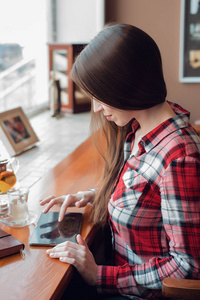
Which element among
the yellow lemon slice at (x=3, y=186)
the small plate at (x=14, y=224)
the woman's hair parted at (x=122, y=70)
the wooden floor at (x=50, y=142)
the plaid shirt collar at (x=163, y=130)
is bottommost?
the wooden floor at (x=50, y=142)

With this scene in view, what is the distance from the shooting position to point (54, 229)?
3.84 feet

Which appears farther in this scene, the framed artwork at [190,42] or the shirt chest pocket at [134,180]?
the framed artwork at [190,42]

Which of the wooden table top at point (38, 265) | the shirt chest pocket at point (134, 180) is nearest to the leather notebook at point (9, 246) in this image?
the wooden table top at point (38, 265)

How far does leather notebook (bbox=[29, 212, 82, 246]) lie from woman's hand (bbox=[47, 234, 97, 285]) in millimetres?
38

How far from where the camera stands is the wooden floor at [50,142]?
5.56 ft

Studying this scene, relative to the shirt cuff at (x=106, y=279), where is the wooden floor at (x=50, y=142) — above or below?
above

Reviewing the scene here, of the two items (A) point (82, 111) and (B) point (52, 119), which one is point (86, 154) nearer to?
(B) point (52, 119)

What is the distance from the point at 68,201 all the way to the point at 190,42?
1.90 metres

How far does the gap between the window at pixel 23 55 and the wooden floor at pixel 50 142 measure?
23 cm

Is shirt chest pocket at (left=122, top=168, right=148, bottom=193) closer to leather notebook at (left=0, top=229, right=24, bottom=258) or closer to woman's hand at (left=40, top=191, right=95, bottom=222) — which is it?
woman's hand at (left=40, top=191, right=95, bottom=222)

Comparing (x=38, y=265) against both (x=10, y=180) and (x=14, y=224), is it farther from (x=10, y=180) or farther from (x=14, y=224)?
(x=10, y=180)

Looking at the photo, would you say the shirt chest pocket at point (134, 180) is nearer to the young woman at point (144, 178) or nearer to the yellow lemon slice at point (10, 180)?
the young woman at point (144, 178)

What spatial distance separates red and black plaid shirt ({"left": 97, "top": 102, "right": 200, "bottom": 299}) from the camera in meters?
0.94

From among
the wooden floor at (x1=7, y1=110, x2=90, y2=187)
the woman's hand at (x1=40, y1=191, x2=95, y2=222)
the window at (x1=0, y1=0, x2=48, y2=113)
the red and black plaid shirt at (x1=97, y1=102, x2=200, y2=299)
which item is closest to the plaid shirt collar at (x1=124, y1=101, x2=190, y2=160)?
the red and black plaid shirt at (x1=97, y1=102, x2=200, y2=299)
